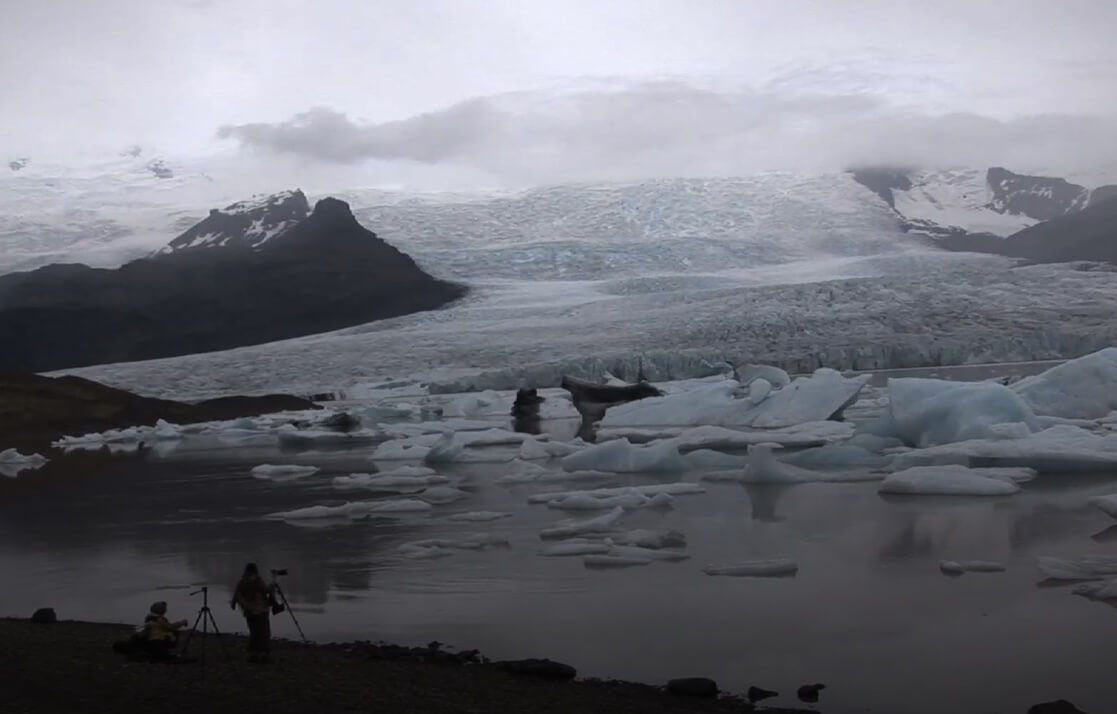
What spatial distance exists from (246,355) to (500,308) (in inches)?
304

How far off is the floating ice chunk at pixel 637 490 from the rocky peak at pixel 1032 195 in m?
97.9

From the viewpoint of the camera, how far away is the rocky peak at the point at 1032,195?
344 ft

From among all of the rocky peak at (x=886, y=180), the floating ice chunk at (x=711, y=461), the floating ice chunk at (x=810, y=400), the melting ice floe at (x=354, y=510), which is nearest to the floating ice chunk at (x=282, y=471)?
the melting ice floe at (x=354, y=510)

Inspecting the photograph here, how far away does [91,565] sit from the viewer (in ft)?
27.3

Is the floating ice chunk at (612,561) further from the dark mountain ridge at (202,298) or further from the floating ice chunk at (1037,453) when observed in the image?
the dark mountain ridge at (202,298)

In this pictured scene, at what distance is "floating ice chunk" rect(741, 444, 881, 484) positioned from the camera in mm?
10891

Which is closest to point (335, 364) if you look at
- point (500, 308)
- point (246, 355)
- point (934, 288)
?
point (246, 355)

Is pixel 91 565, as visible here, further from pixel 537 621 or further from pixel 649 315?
pixel 649 315

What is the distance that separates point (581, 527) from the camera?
28.4 ft

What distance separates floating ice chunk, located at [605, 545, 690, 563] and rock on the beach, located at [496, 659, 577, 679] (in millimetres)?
2582

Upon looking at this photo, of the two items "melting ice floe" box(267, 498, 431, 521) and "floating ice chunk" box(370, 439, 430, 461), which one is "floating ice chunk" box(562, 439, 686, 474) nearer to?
"melting ice floe" box(267, 498, 431, 521)

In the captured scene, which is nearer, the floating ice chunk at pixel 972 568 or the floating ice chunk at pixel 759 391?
the floating ice chunk at pixel 972 568

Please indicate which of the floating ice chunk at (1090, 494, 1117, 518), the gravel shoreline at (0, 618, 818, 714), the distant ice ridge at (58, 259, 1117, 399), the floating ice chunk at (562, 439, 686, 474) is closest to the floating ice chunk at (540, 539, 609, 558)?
the gravel shoreline at (0, 618, 818, 714)

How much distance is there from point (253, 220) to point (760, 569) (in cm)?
6283
